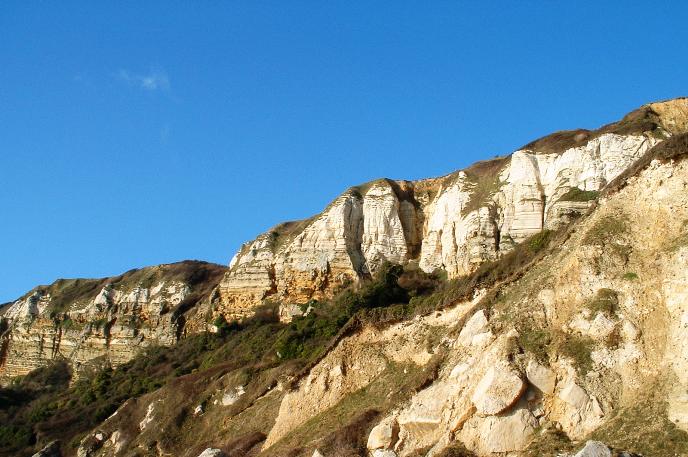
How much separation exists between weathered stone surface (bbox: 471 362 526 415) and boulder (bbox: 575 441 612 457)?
3.44 meters

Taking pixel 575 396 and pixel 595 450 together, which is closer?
pixel 595 450

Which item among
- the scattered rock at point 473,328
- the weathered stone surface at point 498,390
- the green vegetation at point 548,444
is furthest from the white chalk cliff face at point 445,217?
the green vegetation at point 548,444

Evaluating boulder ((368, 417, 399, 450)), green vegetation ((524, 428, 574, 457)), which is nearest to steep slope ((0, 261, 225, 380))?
boulder ((368, 417, 399, 450))

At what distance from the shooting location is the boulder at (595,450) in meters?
15.4

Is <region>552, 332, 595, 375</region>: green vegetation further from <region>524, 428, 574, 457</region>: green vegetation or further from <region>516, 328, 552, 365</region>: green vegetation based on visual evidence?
<region>524, 428, 574, 457</region>: green vegetation

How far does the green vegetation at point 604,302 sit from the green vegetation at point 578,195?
2254 cm

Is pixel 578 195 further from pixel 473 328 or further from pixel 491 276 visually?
pixel 473 328

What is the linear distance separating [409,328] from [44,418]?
32.7m

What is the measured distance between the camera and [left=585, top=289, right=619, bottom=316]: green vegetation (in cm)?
2002

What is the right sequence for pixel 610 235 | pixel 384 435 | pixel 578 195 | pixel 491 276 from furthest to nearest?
pixel 578 195, pixel 491 276, pixel 610 235, pixel 384 435

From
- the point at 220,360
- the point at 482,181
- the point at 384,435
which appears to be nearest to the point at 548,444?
the point at 384,435

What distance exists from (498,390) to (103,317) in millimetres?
55943

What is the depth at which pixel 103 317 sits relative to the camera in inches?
2685

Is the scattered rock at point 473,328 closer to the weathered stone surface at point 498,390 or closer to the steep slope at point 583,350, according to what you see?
the steep slope at point 583,350
